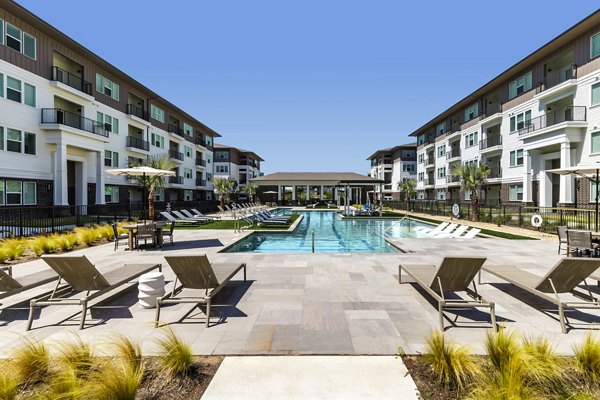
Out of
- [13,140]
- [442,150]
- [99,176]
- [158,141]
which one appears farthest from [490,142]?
[13,140]

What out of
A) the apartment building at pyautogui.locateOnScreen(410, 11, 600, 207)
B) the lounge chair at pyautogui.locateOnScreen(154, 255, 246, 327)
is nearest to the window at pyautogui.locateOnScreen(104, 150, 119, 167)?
the lounge chair at pyautogui.locateOnScreen(154, 255, 246, 327)

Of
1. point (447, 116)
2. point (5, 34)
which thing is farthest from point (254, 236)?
point (447, 116)

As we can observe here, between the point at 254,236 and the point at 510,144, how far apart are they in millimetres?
28412

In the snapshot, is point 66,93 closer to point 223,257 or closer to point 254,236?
point 254,236

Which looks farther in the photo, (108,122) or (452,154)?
(452,154)

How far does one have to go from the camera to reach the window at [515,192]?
3059cm

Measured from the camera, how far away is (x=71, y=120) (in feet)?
80.3

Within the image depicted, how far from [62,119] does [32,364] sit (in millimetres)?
25192

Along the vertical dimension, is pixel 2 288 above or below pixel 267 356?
above

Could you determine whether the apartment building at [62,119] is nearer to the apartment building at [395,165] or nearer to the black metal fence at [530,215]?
the black metal fence at [530,215]

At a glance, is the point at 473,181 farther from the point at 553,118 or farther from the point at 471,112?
the point at 471,112

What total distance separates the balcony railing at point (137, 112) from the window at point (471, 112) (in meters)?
37.6

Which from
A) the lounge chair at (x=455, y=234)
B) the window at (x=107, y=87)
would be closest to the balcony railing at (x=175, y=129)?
the window at (x=107, y=87)

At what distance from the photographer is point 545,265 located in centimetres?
887
